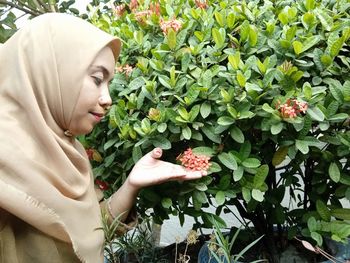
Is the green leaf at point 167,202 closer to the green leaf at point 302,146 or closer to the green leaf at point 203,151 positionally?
the green leaf at point 203,151

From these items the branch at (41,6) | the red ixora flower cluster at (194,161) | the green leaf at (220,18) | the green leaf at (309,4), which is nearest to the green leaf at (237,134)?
the red ixora flower cluster at (194,161)

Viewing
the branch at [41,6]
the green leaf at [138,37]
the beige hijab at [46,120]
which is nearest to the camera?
the beige hijab at [46,120]

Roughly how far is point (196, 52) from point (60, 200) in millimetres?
648

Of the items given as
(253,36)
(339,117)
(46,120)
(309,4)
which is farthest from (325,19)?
(46,120)

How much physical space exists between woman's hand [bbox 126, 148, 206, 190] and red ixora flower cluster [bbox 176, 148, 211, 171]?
1cm

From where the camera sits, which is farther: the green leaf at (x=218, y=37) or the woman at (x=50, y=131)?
the green leaf at (x=218, y=37)

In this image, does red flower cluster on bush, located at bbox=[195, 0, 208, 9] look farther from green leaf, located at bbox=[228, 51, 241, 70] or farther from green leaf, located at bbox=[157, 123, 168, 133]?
green leaf, located at bbox=[157, 123, 168, 133]

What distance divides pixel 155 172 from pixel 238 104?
1.11 feet

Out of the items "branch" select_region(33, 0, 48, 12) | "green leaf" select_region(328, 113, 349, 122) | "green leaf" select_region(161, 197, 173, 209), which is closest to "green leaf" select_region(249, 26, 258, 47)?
"green leaf" select_region(328, 113, 349, 122)

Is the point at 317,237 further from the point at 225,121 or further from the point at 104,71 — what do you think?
the point at 104,71

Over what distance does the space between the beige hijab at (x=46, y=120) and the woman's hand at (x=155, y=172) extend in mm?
189

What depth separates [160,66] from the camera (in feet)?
5.05

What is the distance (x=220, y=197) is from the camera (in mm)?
1452

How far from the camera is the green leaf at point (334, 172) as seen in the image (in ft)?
4.88
